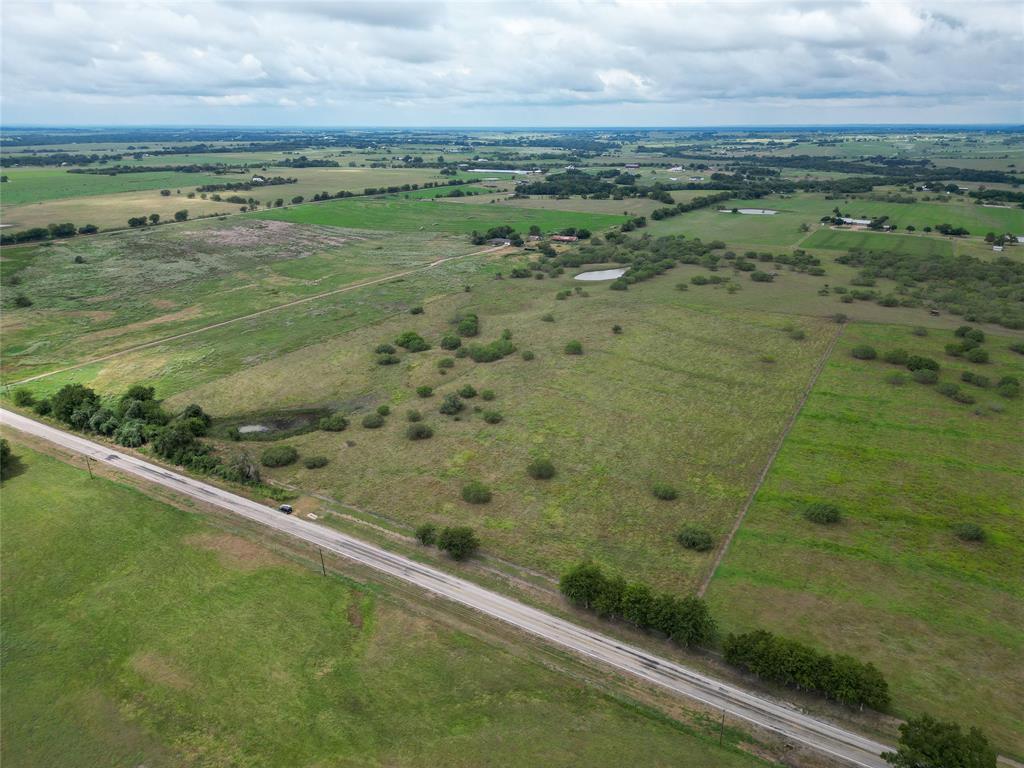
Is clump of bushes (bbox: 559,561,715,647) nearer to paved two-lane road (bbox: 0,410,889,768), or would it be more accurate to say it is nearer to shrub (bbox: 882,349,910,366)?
paved two-lane road (bbox: 0,410,889,768)

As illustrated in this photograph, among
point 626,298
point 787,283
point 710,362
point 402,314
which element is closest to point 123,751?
point 710,362

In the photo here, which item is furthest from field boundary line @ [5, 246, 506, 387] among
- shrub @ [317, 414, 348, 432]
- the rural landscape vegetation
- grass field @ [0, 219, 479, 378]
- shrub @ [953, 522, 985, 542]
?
shrub @ [953, 522, 985, 542]

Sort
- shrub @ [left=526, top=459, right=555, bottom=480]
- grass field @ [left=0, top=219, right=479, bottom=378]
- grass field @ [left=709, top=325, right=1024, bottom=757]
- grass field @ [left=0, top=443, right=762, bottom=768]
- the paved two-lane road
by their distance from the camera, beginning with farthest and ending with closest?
grass field @ [left=0, top=219, right=479, bottom=378], shrub @ [left=526, top=459, right=555, bottom=480], grass field @ [left=709, top=325, right=1024, bottom=757], the paved two-lane road, grass field @ [left=0, top=443, right=762, bottom=768]

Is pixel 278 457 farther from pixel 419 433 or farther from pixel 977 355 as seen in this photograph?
pixel 977 355

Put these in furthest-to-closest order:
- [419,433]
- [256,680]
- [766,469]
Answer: [419,433]
[766,469]
[256,680]

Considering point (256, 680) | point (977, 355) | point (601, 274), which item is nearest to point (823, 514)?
point (256, 680)

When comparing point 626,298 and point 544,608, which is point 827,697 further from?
point 626,298
